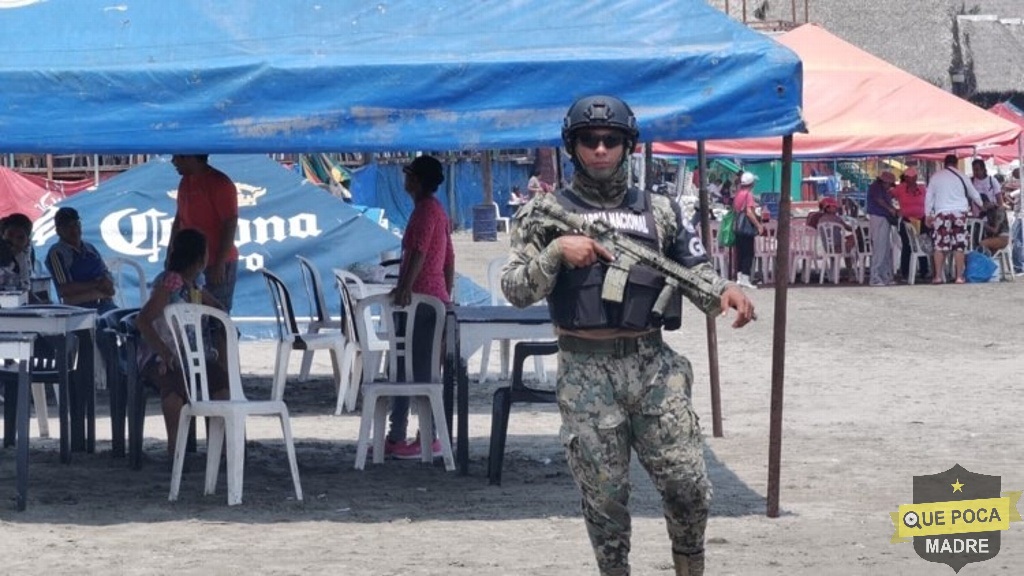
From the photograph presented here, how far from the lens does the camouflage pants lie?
5.82 m

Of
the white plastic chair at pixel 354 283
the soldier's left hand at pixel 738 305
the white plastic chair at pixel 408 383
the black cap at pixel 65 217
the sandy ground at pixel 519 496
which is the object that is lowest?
the sandy ground at pixel 519 496

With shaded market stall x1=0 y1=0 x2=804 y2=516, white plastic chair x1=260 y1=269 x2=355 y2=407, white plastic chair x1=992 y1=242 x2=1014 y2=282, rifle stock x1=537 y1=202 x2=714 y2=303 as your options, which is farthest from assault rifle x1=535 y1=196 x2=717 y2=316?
white plastic chair x1=992 y1=242 x2=1014 y2=282

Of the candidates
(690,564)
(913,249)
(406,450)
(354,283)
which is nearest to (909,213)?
(913,249)

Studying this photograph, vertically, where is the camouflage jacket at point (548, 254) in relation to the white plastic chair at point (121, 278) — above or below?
above

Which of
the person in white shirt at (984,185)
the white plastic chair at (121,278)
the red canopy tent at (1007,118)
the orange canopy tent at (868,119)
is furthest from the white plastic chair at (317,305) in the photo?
the red canopy tent at (1007,118)

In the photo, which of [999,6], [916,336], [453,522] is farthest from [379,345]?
[999,6]

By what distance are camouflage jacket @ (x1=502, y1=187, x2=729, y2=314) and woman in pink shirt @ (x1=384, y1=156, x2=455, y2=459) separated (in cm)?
358

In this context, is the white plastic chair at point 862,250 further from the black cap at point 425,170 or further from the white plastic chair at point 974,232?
the black cap at point 425,170

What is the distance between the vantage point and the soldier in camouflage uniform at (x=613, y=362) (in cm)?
582

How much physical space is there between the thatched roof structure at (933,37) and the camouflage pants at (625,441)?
123ft

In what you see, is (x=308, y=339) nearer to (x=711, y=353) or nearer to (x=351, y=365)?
(x=351, y=365)

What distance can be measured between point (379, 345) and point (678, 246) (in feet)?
17.4

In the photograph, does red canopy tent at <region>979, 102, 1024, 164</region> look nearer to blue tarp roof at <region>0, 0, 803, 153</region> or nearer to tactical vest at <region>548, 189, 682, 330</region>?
blue tarp roof at <region>0, 0, 803, 153</region>

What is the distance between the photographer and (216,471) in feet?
29.5
